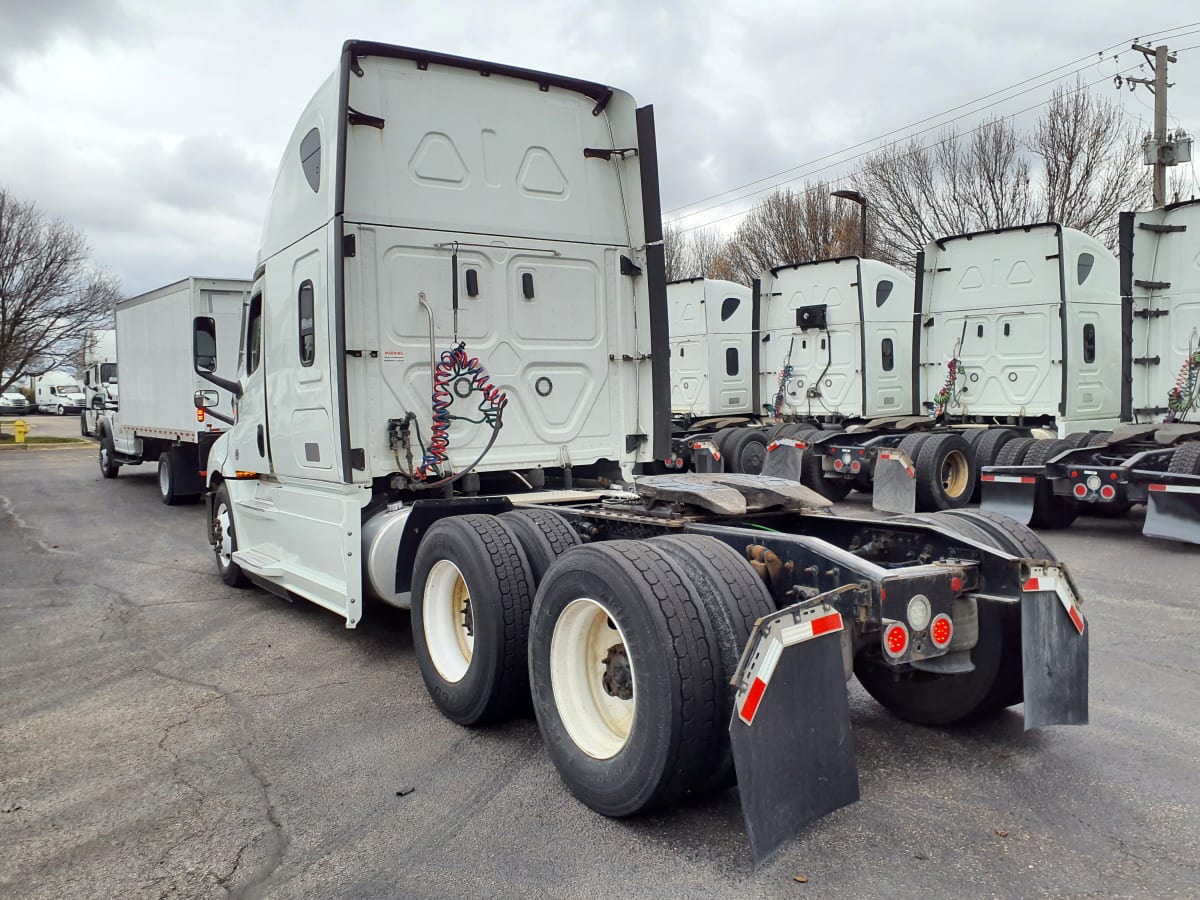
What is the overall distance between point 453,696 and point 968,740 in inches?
94.3

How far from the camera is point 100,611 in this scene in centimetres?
A: 712

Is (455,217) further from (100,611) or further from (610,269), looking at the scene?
(100,611)

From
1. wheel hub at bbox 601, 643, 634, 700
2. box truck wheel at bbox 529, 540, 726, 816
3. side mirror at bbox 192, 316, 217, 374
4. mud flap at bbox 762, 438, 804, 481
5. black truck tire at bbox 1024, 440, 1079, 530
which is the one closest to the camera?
box truck wheel at bbox 529, 540, 726, 816

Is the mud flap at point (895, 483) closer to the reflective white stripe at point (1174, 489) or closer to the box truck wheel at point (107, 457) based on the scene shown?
the reflective white stripe at point (1174, 489)

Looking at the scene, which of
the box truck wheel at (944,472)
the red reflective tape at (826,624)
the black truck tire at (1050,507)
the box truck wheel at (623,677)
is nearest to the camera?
the red reflective tape at (826,624)

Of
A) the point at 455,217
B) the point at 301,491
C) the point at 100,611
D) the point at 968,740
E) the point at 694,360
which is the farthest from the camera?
the point at 694,360

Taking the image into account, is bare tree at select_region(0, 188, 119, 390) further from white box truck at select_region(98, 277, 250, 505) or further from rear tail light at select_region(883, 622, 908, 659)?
rear tail light at select_region(883, 622, 908, 659)

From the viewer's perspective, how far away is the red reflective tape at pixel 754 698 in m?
2.87

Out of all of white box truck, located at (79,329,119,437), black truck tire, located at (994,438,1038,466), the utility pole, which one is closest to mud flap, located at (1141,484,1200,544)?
black truck tire, located at (994,438,1038,466)

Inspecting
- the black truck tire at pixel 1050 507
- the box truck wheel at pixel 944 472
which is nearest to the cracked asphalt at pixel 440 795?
the black truck tire at pixel 1050 507

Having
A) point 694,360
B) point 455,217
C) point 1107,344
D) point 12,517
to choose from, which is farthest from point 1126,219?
point 12,517

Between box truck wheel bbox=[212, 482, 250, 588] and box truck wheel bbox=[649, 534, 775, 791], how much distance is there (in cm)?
530

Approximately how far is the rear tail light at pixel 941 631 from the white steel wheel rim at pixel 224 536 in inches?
237

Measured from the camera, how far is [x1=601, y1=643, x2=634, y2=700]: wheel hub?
3.59m
